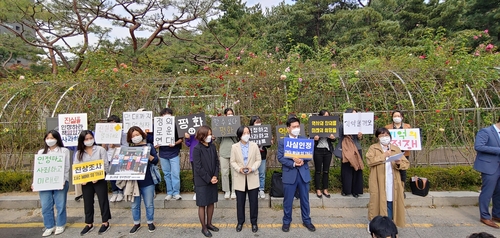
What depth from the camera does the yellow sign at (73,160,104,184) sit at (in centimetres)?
412

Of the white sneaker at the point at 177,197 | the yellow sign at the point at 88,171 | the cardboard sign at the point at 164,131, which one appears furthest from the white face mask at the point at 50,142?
the white sneaker at the point at 177,197

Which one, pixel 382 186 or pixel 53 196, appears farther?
pixel 53 196

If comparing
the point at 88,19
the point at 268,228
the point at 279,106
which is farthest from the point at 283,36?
the point at 268,228

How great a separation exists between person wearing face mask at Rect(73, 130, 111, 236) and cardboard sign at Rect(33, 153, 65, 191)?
32 centimetres

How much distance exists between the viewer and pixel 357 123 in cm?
523

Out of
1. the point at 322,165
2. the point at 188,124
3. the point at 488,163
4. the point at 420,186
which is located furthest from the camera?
the point at 322,165

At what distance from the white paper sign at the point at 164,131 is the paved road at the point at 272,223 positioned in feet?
4.70

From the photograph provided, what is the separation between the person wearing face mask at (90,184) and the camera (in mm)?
4230

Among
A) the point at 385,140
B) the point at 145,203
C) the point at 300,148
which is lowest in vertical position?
the point at 145,203

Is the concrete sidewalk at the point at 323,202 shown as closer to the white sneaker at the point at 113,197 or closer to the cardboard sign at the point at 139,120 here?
the white sneaker at the point at 113,197

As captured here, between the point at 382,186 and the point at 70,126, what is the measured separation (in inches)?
245

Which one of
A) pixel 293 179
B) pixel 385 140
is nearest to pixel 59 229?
pixel 293 179

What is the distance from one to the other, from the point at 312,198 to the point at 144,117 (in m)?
4.04

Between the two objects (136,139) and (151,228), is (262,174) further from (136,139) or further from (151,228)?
(136,139)
